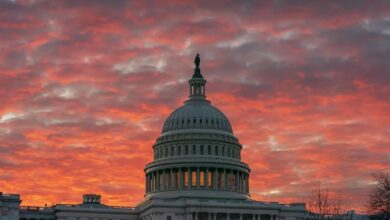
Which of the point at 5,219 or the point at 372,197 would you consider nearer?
the point at 372,197

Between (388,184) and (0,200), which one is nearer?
(388,184)

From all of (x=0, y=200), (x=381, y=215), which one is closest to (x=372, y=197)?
(x=381, y=215)

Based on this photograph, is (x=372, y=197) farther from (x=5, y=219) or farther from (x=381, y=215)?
(x=5, y=219)

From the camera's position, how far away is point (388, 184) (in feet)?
393

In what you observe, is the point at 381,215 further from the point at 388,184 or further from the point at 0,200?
the point at 0,200

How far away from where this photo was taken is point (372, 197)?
122250 millimetres

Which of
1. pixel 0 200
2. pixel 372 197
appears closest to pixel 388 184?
pixel 372 197

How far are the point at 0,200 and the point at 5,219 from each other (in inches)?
168

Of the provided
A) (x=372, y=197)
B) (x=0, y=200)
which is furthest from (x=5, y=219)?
(x=372, y=197)

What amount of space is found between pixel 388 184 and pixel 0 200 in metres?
104

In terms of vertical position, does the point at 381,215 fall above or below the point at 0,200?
below

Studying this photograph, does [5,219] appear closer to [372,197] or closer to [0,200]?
[0,200]

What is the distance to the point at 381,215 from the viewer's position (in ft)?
395
